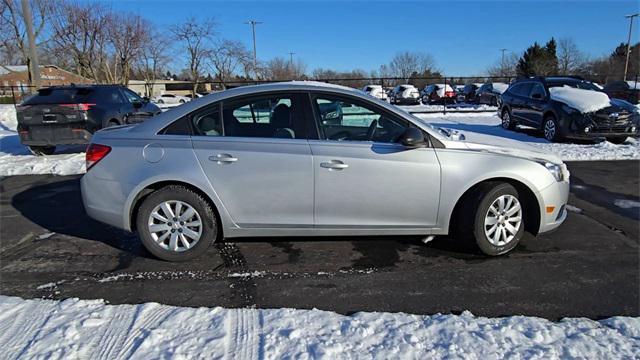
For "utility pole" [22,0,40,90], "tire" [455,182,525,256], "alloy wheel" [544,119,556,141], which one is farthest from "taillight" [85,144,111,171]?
"utility pole" [22,0,40,90]

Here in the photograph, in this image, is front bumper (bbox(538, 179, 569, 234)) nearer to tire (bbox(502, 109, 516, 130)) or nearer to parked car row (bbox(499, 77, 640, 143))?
parked car row (bbox(499, 77, 640, 143))

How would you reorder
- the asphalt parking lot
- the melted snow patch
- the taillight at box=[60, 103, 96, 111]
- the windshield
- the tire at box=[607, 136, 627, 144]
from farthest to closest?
the windshield
the tire at box=[607, 136, 627, 144]
the taillight at box=[60, 103, 96, 111]
the melted snow patch
the asphalt parking lot

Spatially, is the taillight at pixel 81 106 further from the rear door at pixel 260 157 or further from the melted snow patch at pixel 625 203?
the melted snow patch at pixel 625 203

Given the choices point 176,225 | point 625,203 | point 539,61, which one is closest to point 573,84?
point 625,203

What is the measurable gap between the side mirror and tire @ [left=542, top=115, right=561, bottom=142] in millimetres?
8451

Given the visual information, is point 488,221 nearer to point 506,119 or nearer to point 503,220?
point 503,220

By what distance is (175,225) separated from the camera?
12.1 feet

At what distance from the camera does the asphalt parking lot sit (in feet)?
9.92

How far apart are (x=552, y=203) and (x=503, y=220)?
0.51 metres

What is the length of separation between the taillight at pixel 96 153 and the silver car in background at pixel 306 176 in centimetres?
1

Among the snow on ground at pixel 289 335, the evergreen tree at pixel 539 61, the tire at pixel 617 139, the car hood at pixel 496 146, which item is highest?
the evergreen tree at pixel 539 61

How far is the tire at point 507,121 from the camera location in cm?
1252

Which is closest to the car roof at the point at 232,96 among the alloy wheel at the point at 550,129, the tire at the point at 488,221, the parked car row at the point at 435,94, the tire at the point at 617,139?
the tire at the point at 488,221

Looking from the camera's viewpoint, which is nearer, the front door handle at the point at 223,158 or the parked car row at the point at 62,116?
the front door handle at the point at 223,158
